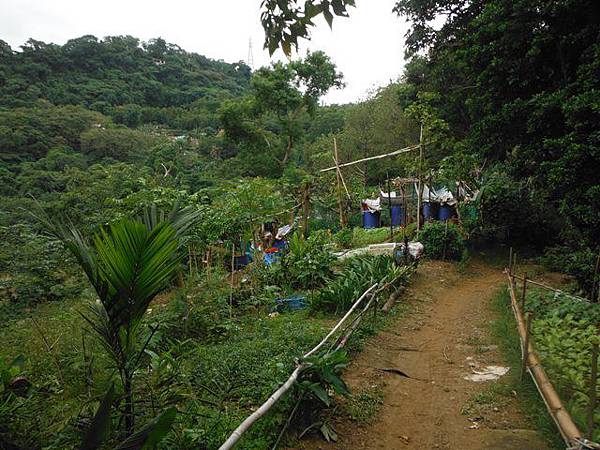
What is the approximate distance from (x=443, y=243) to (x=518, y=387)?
693 centimetres

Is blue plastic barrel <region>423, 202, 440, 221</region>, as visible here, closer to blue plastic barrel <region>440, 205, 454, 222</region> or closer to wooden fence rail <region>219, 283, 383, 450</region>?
blue plastic barrel <region>440, 205, 454, 222</region>

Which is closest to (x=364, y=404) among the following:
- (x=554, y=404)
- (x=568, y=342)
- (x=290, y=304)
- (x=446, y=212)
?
(x=554, y=404)

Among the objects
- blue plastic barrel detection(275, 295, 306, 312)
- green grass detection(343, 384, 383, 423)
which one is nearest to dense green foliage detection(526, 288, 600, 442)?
green grass detection(343, 384, 383, 423)

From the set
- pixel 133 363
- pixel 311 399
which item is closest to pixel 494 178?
pixel 311 399

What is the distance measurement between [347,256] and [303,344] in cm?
460

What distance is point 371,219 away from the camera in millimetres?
16891

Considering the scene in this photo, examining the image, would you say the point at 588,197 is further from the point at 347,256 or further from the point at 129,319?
the point at 129,319

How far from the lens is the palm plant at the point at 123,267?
1891 mm

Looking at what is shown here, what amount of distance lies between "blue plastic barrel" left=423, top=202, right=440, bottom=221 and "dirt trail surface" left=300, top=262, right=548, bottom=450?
290 inches

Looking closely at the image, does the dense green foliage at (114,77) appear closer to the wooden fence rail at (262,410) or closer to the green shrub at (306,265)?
the green shrub at (306,265)

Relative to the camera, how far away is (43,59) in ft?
143

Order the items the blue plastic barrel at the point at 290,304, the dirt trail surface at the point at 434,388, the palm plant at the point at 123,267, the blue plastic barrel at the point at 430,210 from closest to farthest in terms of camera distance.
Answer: the palm plant at the point at 123,267
the dirt trail surface at the point at 434,388
the blue plastic barrel at the point at 290,304
the blue plastic barrel at the point at 430,210

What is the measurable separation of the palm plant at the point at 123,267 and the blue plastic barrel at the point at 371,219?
15.1m

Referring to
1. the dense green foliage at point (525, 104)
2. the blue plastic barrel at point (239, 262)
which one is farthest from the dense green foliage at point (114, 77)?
the dense green foliage at point (525, 104)
